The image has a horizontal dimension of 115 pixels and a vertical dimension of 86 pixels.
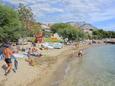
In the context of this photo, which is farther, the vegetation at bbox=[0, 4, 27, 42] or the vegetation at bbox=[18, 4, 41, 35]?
the vegetation at bbox=[18, 4, 41, 35]

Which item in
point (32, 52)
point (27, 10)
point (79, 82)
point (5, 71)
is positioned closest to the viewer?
point (5, 71)

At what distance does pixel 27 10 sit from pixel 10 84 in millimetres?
74388

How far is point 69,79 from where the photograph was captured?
86.5ft

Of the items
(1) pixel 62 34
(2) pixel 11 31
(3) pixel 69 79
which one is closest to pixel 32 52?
(2) pixel 11 31


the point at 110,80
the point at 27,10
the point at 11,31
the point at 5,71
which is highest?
the point at 27,10

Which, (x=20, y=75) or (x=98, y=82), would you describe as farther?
(x=98, y=82)

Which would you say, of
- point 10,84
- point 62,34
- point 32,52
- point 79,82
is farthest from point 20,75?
point 62,34

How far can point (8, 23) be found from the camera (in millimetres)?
45781

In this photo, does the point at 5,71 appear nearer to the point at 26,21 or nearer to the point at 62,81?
the point at 62,81

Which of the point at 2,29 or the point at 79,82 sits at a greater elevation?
the point at 2,29

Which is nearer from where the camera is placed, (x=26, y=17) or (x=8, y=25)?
(x=8, y=25)

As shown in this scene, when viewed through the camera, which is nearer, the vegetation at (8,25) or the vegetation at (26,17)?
the vegetation at (8,25)

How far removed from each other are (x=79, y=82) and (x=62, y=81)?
1534 mm

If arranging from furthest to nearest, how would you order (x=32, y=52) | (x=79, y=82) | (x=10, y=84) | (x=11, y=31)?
(x=11, y=31)
(x=32, y=52)
(x=79, y=82)
(x=10, y=84)
